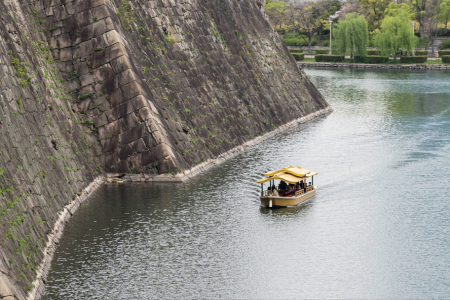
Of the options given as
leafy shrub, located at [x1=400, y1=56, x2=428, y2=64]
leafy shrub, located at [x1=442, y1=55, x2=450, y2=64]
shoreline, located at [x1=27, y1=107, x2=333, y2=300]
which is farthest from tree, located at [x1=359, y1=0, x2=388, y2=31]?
shoreline, located at [x1=27, y1=107, x2=333, y2=300]

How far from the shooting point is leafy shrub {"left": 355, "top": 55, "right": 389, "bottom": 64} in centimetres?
13544

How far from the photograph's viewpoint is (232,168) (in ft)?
144

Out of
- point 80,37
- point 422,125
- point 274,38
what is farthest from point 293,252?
point 274,38

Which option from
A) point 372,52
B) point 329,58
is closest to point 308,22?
point 329,58

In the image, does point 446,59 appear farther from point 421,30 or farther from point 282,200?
point 282,200

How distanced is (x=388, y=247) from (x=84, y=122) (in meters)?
21.1

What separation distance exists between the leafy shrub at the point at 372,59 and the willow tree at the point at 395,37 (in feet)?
4.94

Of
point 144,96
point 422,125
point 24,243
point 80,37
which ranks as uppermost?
point 80,37

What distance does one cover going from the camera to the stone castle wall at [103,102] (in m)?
26.8

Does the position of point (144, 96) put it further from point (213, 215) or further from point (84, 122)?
point (213, 215)

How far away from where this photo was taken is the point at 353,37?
138 meters

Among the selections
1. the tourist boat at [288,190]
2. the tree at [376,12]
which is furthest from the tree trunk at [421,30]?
the tourist boat at [288,190]

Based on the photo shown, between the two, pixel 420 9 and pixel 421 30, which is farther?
pixel 421 30

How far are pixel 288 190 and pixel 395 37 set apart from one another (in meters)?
105
